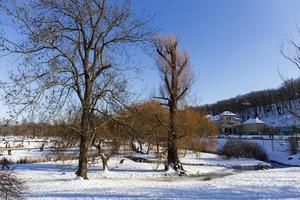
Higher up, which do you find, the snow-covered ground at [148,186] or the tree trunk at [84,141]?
the tree trunk at [84,141]

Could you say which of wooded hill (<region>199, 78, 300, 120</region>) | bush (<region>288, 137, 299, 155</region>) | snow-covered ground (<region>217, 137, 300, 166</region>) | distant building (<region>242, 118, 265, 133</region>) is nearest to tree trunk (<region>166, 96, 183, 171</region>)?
snow-covered ground (<region>217, 137, 300, 166</region>)

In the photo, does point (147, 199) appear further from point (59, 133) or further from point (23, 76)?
point (59, 133)

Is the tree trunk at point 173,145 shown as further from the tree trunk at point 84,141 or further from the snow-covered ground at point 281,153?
the snow-covered ground at point 281,153

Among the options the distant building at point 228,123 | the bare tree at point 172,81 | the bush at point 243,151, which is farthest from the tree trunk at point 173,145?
the distant building at point 228,123

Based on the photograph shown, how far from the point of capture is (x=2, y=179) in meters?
7.69

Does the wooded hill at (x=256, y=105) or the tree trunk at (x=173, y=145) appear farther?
the wooded hill at (x=256, y=105)

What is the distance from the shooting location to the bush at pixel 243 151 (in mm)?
52653

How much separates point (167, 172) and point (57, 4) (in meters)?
15.2

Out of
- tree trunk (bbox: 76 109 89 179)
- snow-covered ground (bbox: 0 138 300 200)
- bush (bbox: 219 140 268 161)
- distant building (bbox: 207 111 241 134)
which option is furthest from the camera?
distant building (bbox: 207 111 241 134)

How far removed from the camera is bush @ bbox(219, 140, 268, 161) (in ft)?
173

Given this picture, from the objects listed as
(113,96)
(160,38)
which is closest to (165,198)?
(113,96)

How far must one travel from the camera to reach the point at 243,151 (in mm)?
53000

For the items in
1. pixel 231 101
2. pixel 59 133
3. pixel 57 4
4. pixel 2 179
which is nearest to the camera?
pixel 2 179

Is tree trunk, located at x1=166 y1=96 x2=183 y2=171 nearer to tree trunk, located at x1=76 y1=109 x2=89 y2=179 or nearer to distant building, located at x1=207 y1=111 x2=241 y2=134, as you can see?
tree trunk, located at x1=76 y1=109 x2=89 y2=179
